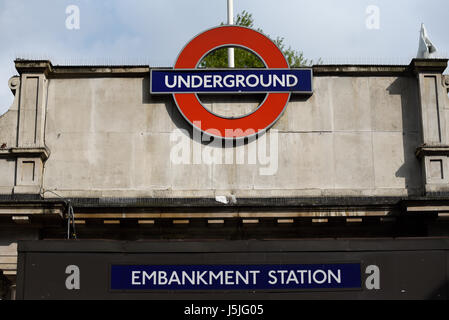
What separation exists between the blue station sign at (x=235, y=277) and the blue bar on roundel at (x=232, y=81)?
24.6 ft

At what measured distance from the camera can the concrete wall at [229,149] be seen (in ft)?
79.7

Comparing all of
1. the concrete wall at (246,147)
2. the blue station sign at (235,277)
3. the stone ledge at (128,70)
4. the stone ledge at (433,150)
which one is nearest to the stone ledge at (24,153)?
the concrete wall at (246,147)

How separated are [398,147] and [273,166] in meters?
3.41

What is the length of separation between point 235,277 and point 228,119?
7.13 meters

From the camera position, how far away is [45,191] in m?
24.2

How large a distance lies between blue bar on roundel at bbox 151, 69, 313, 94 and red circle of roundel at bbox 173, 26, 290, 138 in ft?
0.61

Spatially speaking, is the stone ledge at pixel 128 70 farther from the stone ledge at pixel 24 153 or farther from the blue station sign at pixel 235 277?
the blue station sign at pixel 235 277

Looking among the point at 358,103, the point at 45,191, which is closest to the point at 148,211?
the point at 45,191

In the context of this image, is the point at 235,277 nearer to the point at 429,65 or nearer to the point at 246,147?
the point at 246,147

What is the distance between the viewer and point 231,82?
2492 centimetres

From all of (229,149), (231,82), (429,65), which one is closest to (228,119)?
(229,149)

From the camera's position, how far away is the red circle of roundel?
24641 millimetres

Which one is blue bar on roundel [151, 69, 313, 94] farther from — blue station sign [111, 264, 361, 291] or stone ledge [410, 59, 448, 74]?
blue station sign [111, 264, 361, 291]

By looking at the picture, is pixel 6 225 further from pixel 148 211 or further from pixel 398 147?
pixel 398 147
